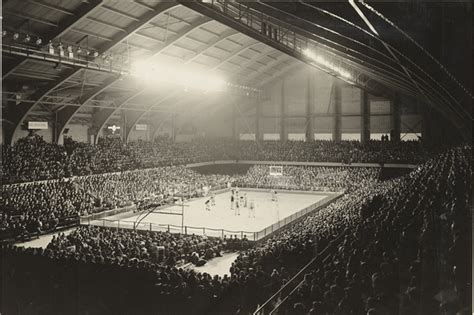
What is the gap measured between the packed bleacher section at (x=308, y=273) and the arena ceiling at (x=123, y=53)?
3.53 m

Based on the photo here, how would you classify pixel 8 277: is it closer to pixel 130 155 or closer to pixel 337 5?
pixel 337 5

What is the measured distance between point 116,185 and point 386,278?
88.4 ft

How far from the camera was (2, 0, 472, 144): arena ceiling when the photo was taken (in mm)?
16672

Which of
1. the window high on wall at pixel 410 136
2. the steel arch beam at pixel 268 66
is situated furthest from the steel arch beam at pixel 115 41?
the window high on wall at pixel 410 136

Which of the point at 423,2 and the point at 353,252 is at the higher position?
the point at 423,2

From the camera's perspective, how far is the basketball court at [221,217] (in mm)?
22359

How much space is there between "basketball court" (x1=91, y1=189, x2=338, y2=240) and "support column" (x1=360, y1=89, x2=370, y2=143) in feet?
38.7

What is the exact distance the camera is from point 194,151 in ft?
156

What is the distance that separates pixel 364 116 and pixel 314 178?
398 inches

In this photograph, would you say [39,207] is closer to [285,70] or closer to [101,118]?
[101,118]

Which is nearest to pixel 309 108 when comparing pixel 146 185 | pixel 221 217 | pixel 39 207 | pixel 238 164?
pixel 238 164

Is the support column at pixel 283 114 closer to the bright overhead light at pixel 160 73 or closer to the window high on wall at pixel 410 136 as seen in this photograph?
the window high on wall at pixel 410 136

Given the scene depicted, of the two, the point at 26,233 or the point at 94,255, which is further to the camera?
the point at 26,233

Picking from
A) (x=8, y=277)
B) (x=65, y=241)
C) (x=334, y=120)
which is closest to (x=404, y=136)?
(x=334, y=120)
